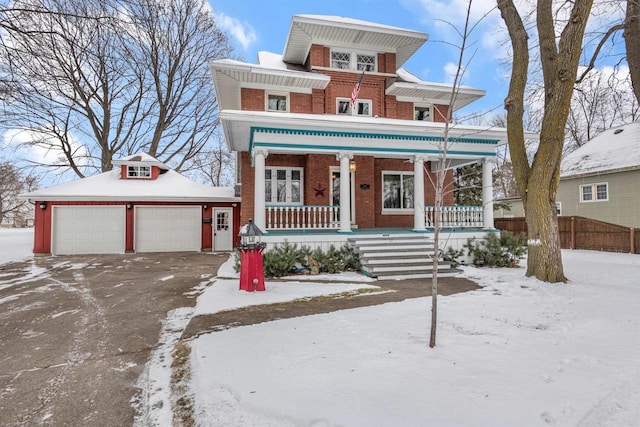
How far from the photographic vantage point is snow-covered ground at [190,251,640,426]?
2371 mm

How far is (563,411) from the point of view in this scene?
2383mm

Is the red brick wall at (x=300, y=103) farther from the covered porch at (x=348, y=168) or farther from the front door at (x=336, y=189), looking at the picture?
the front door at (x=336, y=189)

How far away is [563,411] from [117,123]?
26.4 metres

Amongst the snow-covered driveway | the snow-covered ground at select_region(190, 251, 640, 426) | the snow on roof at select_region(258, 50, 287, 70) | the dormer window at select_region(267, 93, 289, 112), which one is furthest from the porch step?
the snow on roof at select_region(258, 50, 287, 70)

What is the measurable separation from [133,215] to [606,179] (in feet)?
76.9

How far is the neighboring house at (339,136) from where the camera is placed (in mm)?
9242

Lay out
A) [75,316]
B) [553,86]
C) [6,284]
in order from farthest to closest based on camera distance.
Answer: [6,284] < [553,86] < [75,316]

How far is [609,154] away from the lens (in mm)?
16859

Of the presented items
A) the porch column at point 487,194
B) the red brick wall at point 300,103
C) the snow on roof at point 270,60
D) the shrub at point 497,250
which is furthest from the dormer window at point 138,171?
the porch column at point 487,194

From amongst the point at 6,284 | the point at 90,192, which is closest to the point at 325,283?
the point at 6,284

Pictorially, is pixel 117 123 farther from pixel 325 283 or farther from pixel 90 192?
pixel 325 283

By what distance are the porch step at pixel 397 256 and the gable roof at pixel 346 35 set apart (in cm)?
784

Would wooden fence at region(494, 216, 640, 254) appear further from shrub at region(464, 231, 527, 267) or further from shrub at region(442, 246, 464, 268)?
shrub at region(442, 246, 464, 268)

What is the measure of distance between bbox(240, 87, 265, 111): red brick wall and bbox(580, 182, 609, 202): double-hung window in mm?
17373
